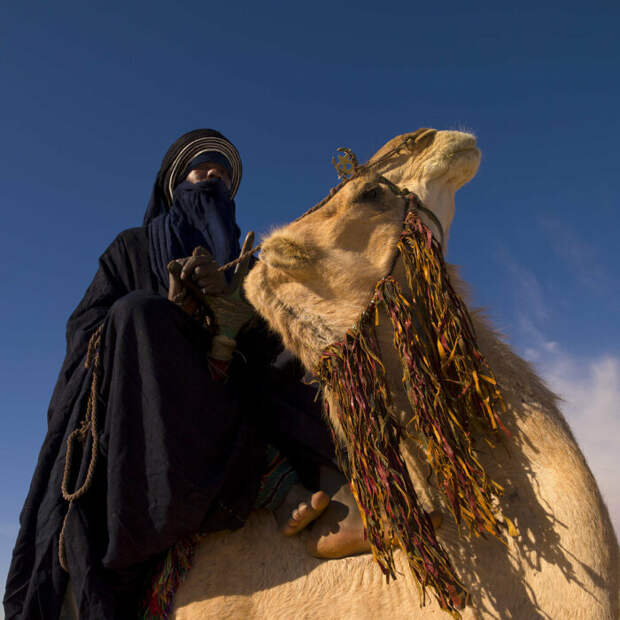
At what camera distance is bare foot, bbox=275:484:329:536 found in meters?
2.40

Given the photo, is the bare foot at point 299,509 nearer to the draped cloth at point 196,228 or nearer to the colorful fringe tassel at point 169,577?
the colorful fringe tassel at point 169,577

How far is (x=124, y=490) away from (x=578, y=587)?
1.64m

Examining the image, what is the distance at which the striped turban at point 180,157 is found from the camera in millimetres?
4301

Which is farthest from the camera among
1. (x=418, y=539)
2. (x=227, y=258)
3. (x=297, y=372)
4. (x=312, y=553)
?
(x=227, y=258)

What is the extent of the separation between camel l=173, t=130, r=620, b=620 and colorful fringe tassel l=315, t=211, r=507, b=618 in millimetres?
88

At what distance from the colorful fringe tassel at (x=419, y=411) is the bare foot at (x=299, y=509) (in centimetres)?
17

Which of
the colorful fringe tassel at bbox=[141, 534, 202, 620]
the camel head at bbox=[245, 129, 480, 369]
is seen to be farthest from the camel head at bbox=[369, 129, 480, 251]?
the colorful fringe tassel at bbox=[141, 534, 202, 620]

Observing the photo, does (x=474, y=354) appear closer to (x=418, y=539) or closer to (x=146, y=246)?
(x=418, y=539)

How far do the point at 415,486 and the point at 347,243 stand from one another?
41.4 inches

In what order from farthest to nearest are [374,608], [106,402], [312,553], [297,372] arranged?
[297,372], [106,402], [312,553], [374,608]

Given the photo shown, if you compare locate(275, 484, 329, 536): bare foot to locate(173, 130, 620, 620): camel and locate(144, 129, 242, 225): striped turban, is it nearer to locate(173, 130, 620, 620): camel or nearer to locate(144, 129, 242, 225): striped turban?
locate(173, 130, 620, 620): camel

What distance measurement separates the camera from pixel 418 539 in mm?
2082

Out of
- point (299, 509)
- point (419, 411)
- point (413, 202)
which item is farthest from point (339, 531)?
point (413, 202)

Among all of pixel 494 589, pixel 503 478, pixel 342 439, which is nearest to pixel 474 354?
pixel 503 478
